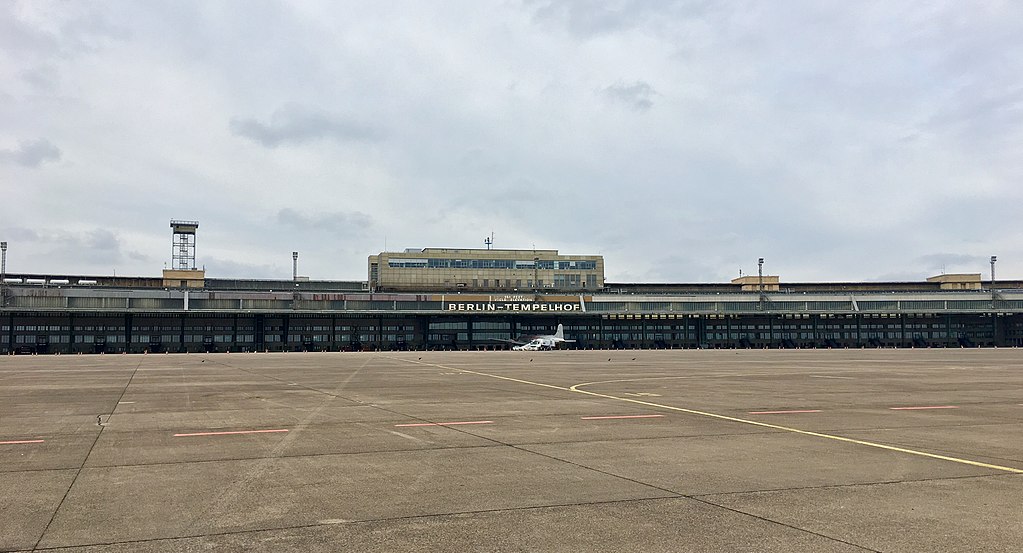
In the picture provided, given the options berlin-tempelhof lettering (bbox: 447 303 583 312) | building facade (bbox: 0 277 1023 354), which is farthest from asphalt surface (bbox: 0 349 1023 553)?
berlin-tempelhof lettering (bbox: 447 303 583 312)

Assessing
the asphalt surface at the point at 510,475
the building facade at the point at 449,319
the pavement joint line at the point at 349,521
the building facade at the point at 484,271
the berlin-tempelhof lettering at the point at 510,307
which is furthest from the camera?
the building facade at the point at 484,271

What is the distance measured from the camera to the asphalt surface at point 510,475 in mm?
8844

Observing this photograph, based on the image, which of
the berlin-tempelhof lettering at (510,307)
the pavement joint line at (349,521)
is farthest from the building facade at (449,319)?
the pavement joint line at (349,521)

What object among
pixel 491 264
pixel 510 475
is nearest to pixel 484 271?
pixel 491 264

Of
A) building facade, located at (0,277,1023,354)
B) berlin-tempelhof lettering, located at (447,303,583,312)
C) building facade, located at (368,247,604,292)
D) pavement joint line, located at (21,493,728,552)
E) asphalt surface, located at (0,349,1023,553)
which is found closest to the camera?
pavement joint line, located at (21,493,728,552)

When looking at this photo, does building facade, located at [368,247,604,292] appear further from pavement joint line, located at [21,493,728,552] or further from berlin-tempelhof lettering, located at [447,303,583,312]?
pavement joint line, located at [21,493,728,552]

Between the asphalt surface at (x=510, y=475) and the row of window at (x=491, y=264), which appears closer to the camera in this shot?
the asphalt surface at (x=510, y=475)

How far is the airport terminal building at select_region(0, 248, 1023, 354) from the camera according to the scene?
112 meters

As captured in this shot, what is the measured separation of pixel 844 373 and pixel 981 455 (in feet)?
104

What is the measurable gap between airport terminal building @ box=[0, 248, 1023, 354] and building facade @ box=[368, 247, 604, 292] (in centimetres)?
25

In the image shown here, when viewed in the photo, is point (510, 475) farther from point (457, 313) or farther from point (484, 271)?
point (484, 271)

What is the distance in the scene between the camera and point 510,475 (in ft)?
41.0

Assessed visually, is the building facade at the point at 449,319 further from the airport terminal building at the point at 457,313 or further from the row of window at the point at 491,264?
the row of window at the point at 491,264

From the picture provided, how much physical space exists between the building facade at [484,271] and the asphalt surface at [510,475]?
4783 inches
